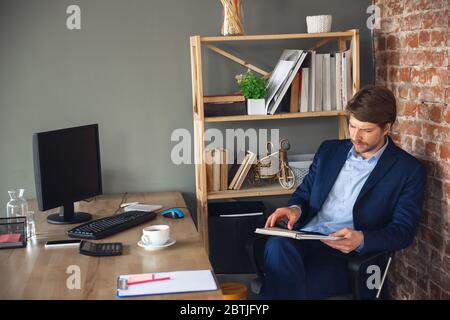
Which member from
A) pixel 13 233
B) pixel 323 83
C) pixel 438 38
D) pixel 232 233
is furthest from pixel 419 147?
pixel 13 233

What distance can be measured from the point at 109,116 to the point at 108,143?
155mm

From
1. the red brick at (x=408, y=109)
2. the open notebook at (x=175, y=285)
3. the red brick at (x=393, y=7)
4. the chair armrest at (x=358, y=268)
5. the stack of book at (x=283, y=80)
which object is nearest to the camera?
the open notebook at (x=175, y=285)

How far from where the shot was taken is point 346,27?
380cm

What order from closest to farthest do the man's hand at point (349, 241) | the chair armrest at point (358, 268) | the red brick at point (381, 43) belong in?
1. the chair armrest at point (358, 268)
2. the man's hand at point (349, 241)
3. the red brick at point (381, 43)

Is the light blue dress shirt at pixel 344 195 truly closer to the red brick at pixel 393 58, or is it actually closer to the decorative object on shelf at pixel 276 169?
the decorative object on shelf at pixel 276 169

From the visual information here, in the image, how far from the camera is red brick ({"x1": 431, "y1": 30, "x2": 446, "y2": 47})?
2918 millimetres

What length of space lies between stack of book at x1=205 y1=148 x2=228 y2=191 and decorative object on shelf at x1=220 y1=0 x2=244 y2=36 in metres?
0.65

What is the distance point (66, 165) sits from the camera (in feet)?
10.3

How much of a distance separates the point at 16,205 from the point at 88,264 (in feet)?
2.46

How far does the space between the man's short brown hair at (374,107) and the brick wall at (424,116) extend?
21 cm

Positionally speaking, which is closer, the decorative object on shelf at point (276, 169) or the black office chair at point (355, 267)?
the black office chair at point (355, 267)

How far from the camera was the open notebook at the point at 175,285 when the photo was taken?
2146 millimetres

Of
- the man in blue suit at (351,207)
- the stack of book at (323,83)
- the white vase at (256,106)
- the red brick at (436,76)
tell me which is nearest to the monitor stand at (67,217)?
the man in blue suit at (351,207)
